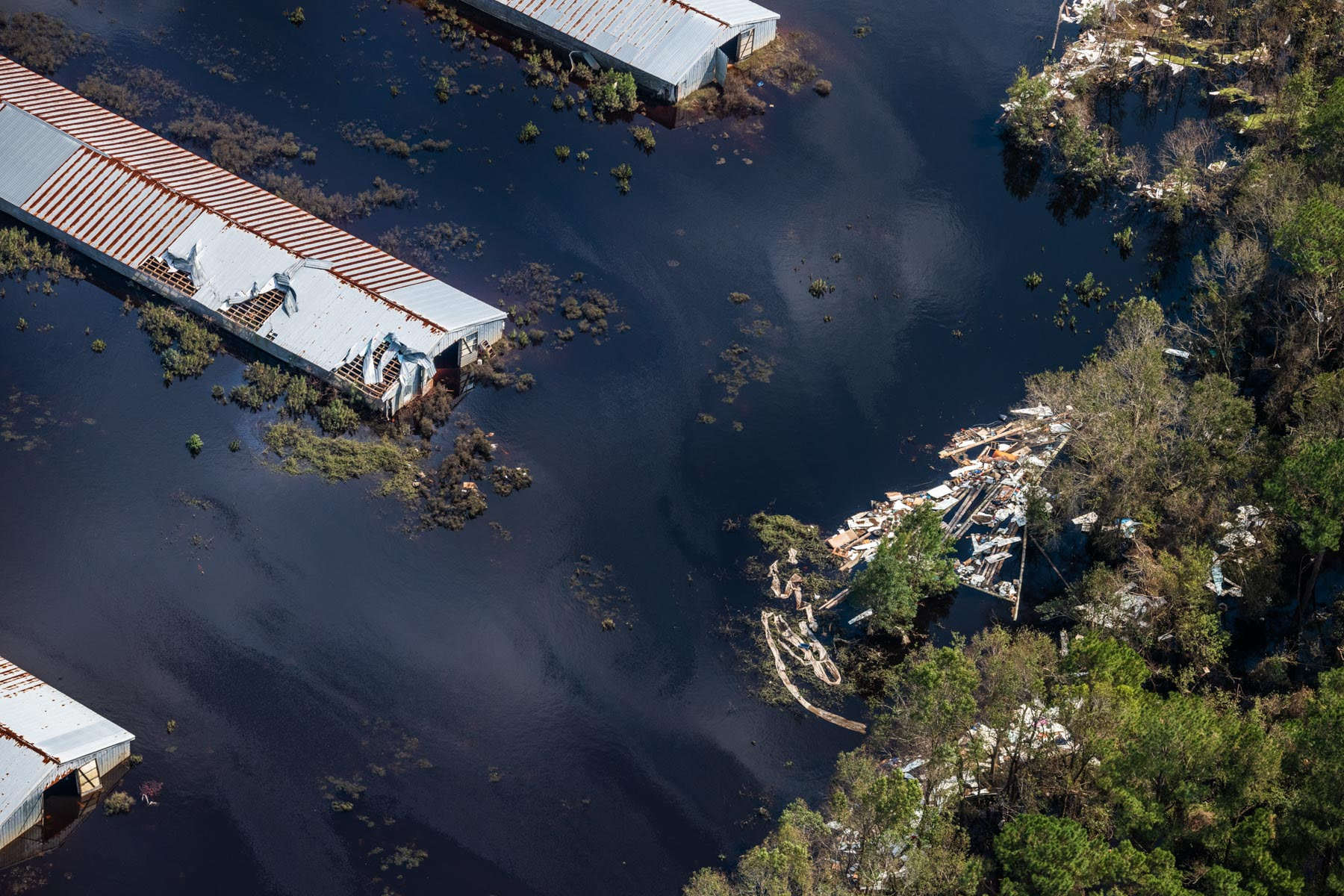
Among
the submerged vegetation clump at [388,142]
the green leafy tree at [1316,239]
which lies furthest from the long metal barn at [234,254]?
the green leafy tree at [1316,239]

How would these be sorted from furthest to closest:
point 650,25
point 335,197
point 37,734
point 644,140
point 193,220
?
point 650,25
point 644,140
point 335,197
point 193,220
point 37,734

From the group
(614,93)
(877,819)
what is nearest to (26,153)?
(614,93)

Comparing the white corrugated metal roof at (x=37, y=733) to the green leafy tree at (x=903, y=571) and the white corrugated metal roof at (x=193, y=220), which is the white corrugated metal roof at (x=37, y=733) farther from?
the green leafy tree at (x=903, y=571)

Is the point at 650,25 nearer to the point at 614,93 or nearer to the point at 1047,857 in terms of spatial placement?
the point at 614,93

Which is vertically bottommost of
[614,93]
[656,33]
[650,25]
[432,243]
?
[432,243]

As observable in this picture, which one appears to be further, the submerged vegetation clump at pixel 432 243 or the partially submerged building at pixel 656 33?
the partially submerged building at pixel 656 33

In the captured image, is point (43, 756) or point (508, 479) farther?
point (508, 479)
